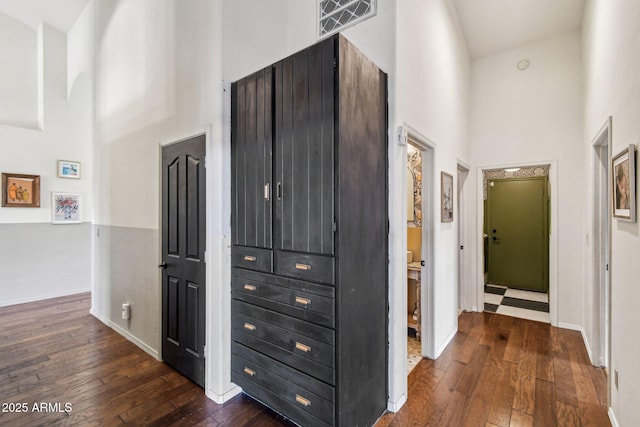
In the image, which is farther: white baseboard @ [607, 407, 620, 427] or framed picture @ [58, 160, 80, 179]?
framed picture @ [58, 160, 80, 179]

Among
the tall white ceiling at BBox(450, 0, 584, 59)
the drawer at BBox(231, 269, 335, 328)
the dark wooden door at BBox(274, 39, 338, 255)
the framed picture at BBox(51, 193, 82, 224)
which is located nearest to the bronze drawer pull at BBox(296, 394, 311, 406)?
the drawer at BBox(231, 269, 335, 328)

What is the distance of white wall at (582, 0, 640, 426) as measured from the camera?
59.5 inches

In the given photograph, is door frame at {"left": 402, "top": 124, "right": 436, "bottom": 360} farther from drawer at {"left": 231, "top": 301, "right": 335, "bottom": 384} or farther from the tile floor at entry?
the tile floor at entry

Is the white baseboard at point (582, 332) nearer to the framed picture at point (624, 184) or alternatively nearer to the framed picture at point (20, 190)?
the framed picture at point (624, 184)

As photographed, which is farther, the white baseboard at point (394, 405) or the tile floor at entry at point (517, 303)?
the tile floor at entry at point (517, 303)

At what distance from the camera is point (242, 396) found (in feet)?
7.27

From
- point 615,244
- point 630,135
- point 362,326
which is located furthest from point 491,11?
point 362,326

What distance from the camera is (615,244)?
6.34 feet

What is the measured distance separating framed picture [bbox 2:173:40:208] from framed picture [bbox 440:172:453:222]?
5988 millimetres

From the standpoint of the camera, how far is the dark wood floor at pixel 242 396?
6.47 feet

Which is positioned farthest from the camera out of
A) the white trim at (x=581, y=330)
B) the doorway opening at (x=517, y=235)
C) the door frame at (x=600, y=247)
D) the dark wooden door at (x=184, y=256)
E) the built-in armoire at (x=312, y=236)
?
the doorway opening at (x=517, y=235)

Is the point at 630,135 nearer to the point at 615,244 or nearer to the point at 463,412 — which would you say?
the point at 615,244

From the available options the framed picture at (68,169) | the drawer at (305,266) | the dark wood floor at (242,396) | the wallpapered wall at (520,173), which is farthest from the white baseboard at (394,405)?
the framed picture at (68,169)

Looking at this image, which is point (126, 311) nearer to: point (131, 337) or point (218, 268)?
point (131, 337)
